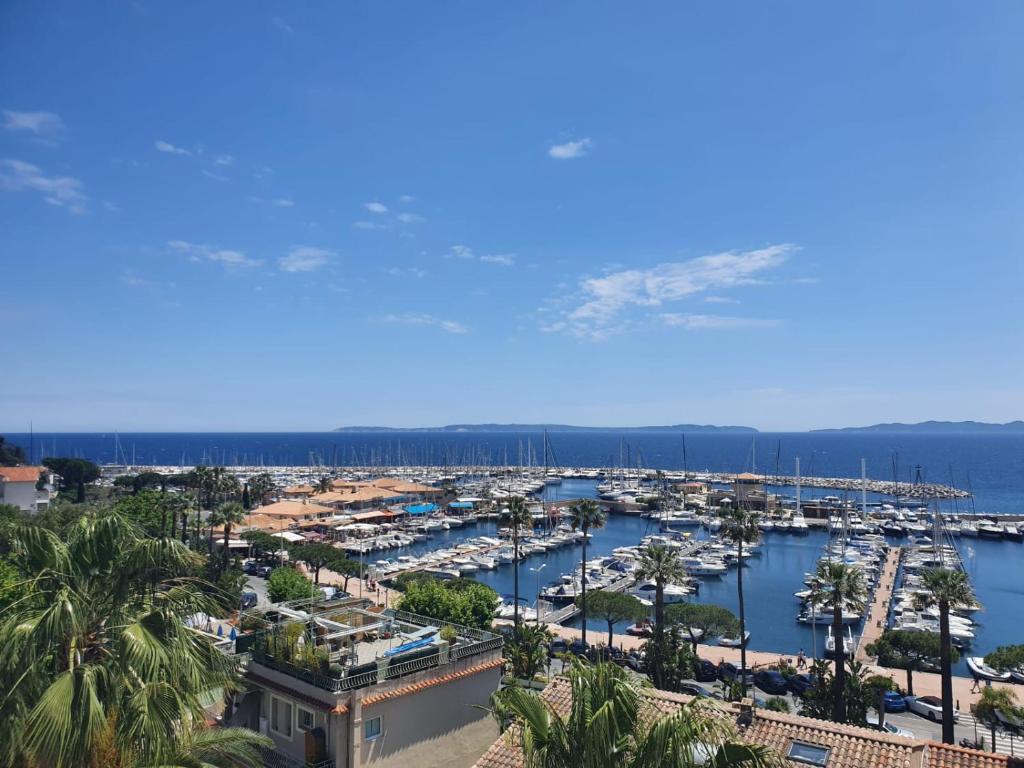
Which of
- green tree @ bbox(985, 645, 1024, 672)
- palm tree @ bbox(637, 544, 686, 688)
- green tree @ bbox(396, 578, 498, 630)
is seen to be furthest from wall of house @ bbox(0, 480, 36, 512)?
green tree @ bbox(985, 645, 1024, 672)

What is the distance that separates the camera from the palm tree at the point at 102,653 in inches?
261

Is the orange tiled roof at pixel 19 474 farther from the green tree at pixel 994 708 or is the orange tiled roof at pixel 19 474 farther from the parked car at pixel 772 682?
the green tree at pixel 994 708

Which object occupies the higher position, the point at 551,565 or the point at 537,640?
the point at 537,640

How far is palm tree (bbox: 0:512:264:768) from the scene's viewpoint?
6.64 metres

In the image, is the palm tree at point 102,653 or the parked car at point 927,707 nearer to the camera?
the palm tree at point 102,653

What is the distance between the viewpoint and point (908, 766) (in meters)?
12.0

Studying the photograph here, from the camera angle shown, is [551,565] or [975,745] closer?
[975,745]

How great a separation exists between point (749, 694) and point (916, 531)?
222ft

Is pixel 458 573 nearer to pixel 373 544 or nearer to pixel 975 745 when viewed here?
pixel 373 544

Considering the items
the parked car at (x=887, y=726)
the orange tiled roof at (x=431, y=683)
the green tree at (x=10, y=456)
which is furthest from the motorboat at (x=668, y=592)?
the green tree at (x=10, y=456)

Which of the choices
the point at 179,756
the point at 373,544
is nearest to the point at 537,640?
the point at 179,756

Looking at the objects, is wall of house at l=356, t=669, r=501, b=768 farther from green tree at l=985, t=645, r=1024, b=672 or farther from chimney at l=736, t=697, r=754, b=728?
green tree at l=985, t=645, r=1024, b=672

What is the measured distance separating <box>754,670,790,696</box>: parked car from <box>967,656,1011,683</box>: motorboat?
42.3 ft

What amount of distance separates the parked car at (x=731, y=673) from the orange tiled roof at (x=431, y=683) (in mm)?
23059
